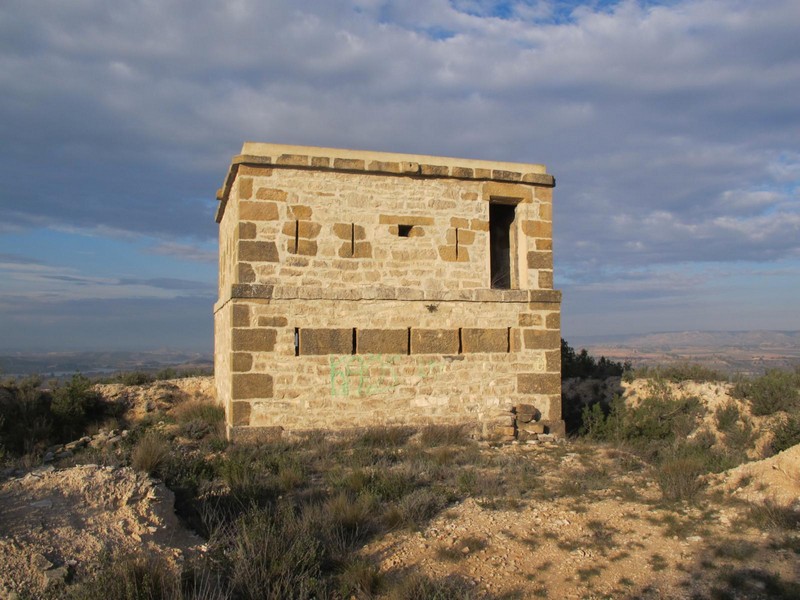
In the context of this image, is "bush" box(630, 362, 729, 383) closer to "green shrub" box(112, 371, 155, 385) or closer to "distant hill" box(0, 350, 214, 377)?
"green shrub" box(112, 371, 155, 385)

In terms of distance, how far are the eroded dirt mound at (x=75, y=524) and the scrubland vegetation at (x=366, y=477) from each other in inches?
8.7

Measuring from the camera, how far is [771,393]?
433 inches

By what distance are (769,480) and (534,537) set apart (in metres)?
2.90

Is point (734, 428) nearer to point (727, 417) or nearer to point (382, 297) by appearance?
point (727, 417)

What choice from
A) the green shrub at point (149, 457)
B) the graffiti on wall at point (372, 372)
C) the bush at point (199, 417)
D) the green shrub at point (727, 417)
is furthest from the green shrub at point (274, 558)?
the green shrub at point (727, 417)

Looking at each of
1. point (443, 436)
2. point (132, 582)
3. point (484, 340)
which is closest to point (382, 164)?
point (484, 340)

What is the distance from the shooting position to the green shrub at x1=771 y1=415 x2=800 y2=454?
9.02 metres

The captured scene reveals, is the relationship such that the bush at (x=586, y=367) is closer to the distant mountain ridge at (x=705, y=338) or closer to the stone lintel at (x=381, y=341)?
the stone lintel at (x=381, y=341)

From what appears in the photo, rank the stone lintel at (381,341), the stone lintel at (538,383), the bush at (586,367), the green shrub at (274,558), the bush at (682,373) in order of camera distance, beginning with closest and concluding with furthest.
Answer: the green shrub at (274,558) → the stone lintel at (381,341) → the stone lintel at (538,383) → the bush at (682,373) → the bush at (586,367)

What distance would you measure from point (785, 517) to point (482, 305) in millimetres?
5248

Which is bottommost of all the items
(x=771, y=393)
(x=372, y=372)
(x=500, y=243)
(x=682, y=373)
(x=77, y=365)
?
(x=77, y=365)

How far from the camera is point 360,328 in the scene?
31.2 feet

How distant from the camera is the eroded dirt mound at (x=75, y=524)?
158 inches

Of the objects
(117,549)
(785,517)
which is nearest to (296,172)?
(117,549)
